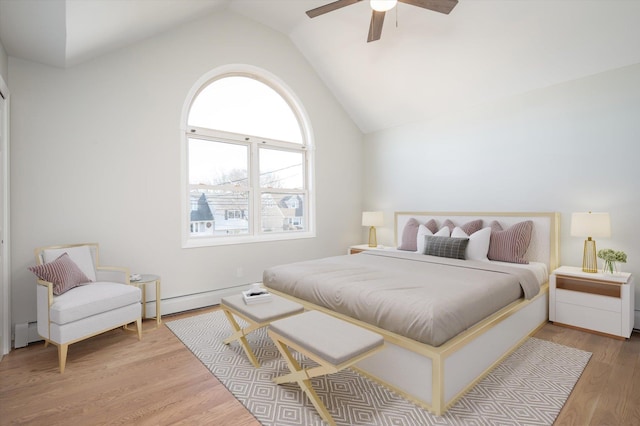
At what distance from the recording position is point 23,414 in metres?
1.91

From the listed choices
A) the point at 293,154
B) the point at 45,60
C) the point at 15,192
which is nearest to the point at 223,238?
the point at 293,154

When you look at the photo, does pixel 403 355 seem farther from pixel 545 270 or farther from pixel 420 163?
pixel 420 163

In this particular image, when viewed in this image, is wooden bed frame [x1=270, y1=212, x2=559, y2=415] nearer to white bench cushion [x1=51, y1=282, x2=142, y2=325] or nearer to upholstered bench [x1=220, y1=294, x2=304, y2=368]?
upholstered bench [x1=220, y1=294, x2=304, y2=368]

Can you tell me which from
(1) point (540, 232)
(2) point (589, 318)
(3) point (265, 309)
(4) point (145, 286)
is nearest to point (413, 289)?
(3) point (265, 309)

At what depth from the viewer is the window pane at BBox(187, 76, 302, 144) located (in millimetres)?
4132

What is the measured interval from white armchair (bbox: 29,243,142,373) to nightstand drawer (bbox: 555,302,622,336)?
164 inches

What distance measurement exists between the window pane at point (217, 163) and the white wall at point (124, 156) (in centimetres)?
29

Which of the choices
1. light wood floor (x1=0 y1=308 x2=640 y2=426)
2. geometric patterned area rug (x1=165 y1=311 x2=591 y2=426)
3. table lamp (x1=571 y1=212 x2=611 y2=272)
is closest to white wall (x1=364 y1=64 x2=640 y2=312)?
table lamp (x1=571 y1=212 x2=611 y2=272)

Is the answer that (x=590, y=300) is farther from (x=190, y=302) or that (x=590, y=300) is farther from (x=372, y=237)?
(x=190, y=302)

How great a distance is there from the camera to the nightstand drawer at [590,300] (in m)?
2.94

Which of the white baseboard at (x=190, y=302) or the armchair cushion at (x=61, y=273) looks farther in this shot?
the white baseboard at (x=190, y=302)

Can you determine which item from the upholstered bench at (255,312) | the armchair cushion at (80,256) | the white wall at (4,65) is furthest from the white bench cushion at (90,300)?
the white wall at (4,65)

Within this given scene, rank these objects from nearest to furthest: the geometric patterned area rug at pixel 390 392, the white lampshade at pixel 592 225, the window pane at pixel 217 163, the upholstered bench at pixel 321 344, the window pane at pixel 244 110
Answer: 1. the upholstered bench at pixel 321 344
2. the geometric patterned area rug at pixel 390 392
3. the white lampshade at pixel 592 225
4. the window pane at pixel 217 163
5. the window pane at pixel 244 110

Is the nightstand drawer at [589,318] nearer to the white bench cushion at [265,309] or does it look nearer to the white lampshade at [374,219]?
the white lampshade at [374,219]
